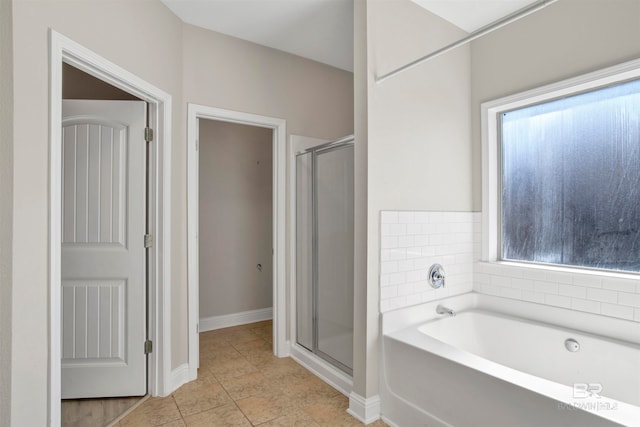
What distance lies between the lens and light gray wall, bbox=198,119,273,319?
11.9 feet

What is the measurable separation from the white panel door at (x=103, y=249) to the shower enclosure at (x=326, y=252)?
1.23 m

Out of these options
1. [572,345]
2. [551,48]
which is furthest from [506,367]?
[551,48]

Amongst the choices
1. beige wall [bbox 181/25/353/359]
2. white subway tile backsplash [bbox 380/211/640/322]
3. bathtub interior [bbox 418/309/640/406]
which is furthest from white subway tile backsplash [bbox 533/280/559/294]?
beige wall [bbox 181/25/353/359]

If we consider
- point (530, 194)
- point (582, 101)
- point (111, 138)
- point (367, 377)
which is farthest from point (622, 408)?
point (111, 138)

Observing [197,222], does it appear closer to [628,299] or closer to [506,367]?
[506,367]

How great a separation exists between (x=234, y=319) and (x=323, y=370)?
1.57 metres

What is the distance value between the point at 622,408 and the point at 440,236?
1.32 metres

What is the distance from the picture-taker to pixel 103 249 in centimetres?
221

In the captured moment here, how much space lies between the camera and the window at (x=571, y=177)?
77.2 inches

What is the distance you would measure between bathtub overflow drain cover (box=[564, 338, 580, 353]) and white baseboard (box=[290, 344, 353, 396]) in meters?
1.34

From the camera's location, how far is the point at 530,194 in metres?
2.41

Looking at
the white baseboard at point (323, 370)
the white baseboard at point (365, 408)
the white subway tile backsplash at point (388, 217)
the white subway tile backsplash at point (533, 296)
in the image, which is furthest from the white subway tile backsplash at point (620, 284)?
the white baseboard at point (323, 370)

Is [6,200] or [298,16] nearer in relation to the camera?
[6,200]

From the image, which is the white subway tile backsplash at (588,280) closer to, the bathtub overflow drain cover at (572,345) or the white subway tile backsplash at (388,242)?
the bathtub overflow drain cover at (572,345)
